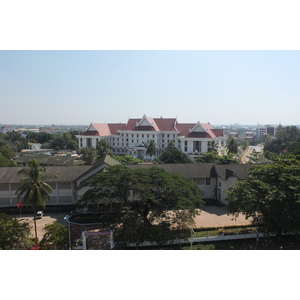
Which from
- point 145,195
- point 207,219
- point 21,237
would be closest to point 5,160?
point 21,237

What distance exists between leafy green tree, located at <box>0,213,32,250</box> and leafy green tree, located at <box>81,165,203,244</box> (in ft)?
12.0

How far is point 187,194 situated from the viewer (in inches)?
624

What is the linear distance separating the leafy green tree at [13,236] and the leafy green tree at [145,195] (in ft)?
12.0

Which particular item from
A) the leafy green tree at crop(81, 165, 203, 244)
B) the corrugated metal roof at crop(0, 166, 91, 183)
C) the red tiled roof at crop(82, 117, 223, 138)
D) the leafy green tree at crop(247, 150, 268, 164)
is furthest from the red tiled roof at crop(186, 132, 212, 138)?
the leafy green tree at crop(81, 165, 203, 244)

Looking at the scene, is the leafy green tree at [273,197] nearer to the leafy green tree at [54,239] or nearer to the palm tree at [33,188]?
the leafy green tree at [54,239]

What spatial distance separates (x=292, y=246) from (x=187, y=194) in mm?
6112

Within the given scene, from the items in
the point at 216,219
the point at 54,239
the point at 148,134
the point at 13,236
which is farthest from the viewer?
the point at 148,134

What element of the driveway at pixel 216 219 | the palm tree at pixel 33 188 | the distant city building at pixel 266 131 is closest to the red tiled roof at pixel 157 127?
the driveway at pixel 216 219

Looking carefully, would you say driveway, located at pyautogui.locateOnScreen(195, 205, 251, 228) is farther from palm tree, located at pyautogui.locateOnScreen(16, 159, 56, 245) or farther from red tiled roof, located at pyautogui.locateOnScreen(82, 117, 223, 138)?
red tiled roof, located at pyautogui.locateOnScreen(82, 117, 223, 138)

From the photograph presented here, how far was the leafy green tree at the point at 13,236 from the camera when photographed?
41.9 feet

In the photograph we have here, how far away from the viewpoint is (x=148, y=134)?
5756cm

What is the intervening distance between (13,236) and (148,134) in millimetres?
45694

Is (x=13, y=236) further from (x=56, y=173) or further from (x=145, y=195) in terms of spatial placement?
(x=56, y=173)

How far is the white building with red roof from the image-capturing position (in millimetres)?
54250
